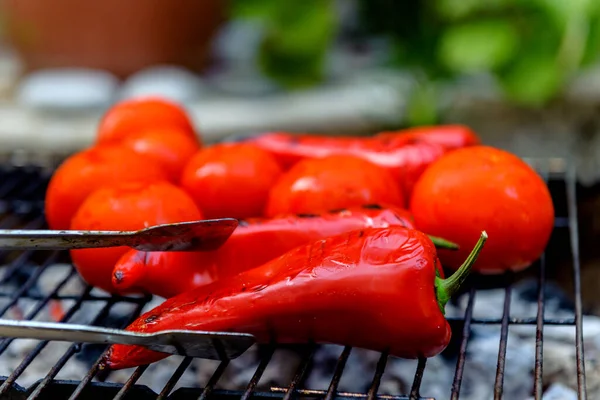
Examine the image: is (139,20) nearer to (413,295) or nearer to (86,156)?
(86,156)

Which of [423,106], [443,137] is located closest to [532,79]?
[423,106]

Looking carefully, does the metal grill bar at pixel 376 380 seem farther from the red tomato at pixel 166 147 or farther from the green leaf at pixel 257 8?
the green leaf at pixel 257 8

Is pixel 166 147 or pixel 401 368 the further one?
pixel 166 147

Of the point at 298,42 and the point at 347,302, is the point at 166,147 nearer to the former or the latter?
the point at 347,302

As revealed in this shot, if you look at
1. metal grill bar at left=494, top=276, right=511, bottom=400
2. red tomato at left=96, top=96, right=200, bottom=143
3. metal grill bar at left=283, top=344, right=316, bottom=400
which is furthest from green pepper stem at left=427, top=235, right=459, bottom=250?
→ red tomato at left=96, top=96, right=200, bottom=143

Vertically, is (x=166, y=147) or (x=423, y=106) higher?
(x=166, y=147)

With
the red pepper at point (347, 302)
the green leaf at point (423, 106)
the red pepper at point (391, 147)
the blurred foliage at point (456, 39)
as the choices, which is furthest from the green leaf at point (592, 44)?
the red pepper at point (347, 302)
